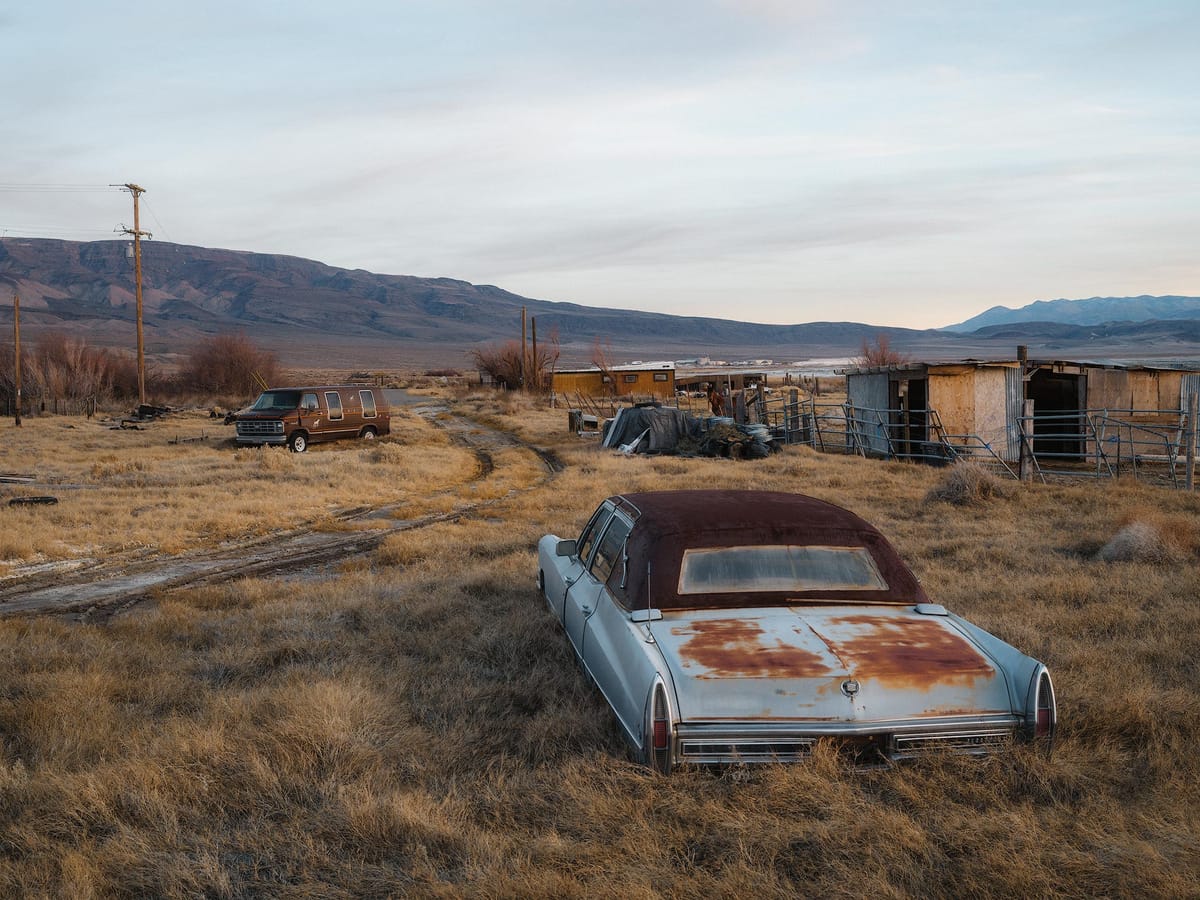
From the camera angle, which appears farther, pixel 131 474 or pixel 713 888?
pixel 131 474

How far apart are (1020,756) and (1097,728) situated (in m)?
1.06

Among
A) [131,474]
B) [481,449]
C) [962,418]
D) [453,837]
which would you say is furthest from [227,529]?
[962,418]

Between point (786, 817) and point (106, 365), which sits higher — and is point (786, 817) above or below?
below

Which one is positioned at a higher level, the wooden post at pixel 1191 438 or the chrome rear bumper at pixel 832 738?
the wooden post at pixel 1191 438

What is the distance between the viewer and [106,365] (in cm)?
4909

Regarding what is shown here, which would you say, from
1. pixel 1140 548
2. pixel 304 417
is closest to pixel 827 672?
pixel 1140 548

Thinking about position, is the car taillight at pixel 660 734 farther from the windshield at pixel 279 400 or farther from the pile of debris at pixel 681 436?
the windshield at pixel 279 400

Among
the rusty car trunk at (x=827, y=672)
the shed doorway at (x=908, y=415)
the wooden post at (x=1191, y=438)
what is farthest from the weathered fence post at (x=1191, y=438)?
the rusty car trunk at (x=827, y=672)

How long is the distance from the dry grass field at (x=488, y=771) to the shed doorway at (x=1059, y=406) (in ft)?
42.3

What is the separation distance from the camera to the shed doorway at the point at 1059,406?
2153 cm

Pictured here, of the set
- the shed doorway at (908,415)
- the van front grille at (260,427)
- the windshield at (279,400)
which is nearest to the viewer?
the shed doorway at (908,415)

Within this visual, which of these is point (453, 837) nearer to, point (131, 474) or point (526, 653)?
point (526, 653)

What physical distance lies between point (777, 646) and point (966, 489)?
434 inches

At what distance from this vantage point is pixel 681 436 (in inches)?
973
